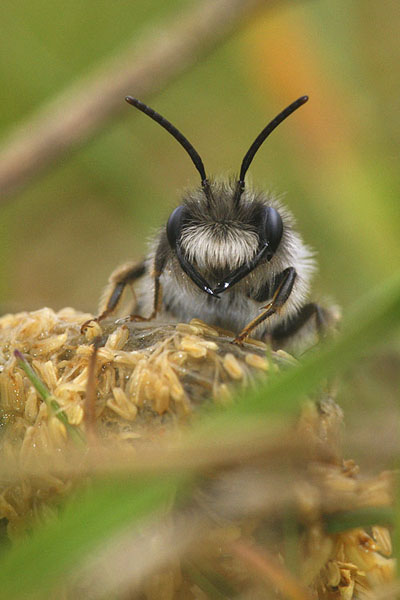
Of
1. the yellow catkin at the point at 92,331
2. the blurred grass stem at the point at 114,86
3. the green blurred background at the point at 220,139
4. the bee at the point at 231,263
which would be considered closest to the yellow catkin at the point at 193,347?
the bee at the point at 231,263

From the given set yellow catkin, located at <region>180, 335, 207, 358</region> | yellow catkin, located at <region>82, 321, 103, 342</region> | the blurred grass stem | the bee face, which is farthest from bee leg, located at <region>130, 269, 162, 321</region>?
the blurred grass stem

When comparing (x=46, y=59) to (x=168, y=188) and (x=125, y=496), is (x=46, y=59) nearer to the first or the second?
(x=168, y=188)

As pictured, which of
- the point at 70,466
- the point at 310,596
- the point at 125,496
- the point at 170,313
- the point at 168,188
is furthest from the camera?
the point at 168,188

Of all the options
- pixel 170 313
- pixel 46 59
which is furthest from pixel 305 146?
pixel 170 313

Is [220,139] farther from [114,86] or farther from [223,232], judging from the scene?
[223,232]

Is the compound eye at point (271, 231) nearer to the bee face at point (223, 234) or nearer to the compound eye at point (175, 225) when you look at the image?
the bee face at point (223, 234)

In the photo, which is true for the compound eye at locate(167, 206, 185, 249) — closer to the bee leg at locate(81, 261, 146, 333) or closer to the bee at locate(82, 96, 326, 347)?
the bee at locate(82, 96, 326, 347)
